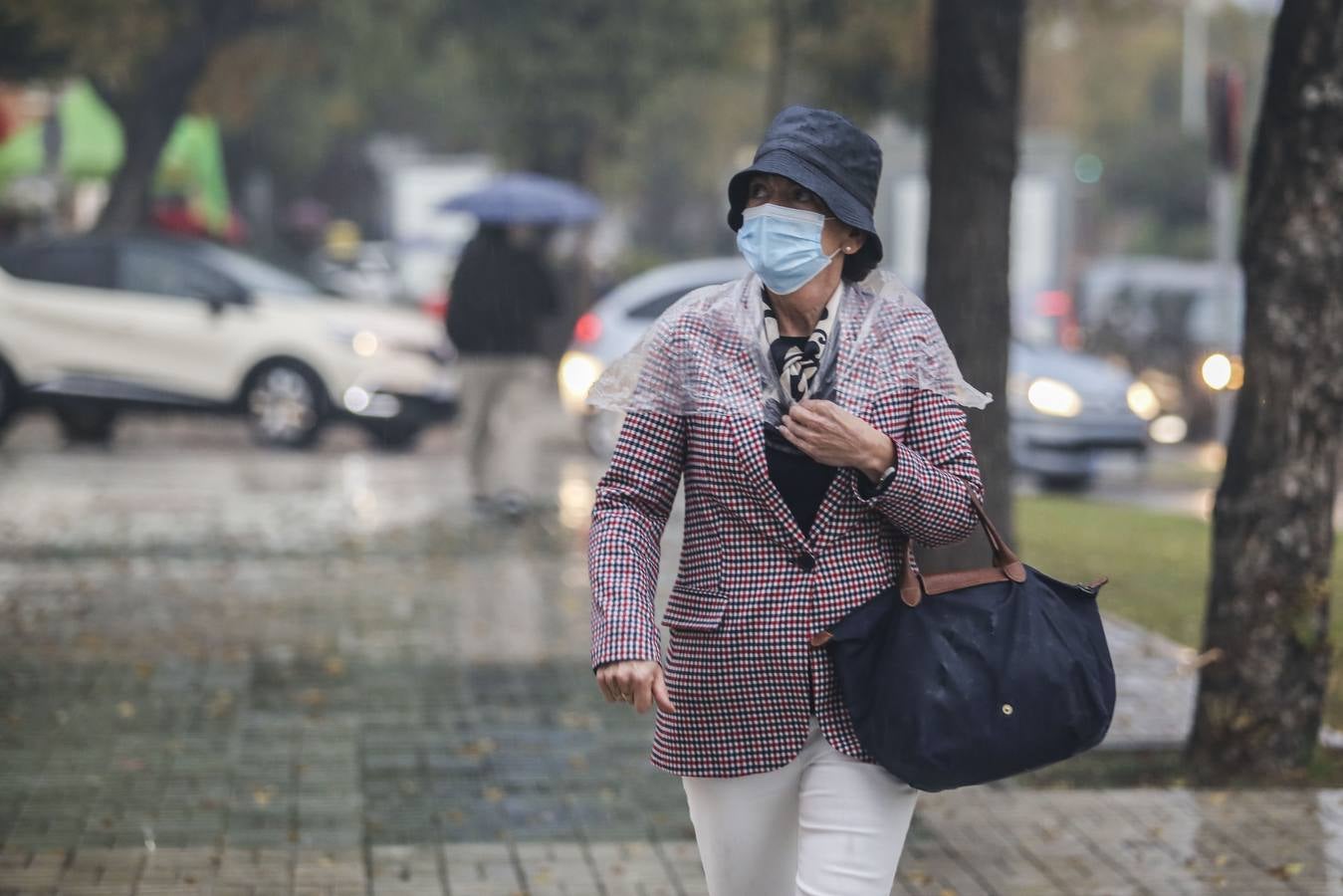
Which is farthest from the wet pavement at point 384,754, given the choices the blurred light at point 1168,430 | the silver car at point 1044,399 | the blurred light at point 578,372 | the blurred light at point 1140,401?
the blurred light at point 1168,430

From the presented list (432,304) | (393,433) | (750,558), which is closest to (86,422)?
(393,433)

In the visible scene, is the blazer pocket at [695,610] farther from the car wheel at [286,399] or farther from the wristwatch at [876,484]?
the car wheel at [286,399]

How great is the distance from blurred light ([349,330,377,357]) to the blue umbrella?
1.75m

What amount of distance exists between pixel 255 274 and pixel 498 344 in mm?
5285

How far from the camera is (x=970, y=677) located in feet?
10.6

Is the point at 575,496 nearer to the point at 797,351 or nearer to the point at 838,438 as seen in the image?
the point at 797,351

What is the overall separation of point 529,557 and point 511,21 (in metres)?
17.2

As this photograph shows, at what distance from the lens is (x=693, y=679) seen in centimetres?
342

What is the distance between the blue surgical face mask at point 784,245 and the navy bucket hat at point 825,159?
57 mm

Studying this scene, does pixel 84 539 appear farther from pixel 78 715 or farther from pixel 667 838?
pixel 667 838

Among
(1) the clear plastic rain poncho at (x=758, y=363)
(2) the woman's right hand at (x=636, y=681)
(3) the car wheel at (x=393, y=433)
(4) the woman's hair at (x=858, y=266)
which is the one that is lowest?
(3) the car wheel at (x=393, y=433)

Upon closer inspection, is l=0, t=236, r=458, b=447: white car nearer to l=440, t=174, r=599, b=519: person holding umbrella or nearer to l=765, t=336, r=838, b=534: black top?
l=440, t=174, r=599, b=519: person holding umbrella

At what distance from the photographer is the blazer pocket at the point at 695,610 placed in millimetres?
3359

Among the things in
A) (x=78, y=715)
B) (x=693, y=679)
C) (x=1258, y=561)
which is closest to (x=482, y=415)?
(x=78, y=715)
